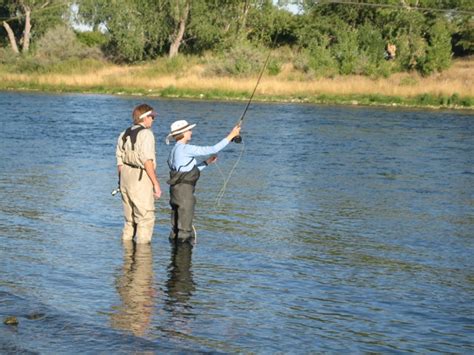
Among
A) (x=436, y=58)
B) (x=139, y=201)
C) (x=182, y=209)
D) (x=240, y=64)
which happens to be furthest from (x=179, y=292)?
(x=240, y=64)

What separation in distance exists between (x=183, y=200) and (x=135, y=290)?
71.1 inches

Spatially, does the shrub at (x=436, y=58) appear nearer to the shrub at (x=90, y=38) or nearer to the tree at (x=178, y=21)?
the tree at (x=178, y=21)

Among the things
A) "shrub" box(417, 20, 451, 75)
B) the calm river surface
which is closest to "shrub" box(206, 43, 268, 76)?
"shrub" box(417, 20, 451, 75)

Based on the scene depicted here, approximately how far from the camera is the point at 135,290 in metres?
7.85

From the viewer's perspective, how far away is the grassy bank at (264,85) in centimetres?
4131

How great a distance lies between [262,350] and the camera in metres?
6.44

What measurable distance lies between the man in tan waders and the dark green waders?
0.79 feet

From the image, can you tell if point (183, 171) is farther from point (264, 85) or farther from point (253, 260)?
point (264, 85)

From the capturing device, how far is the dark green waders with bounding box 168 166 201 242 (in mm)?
9391

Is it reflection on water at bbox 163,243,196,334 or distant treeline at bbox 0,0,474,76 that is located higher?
distant treeline at bbox 0,0,474,76

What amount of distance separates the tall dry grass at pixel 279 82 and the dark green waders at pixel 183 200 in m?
32.5

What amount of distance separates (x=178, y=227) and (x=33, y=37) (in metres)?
67.3

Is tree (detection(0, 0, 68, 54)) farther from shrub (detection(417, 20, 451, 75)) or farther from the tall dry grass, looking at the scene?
shrub (detection(417, 20, 451, 75))

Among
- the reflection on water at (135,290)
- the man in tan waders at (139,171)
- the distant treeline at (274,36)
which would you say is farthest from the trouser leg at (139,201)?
the distant treeline at (274,36)
